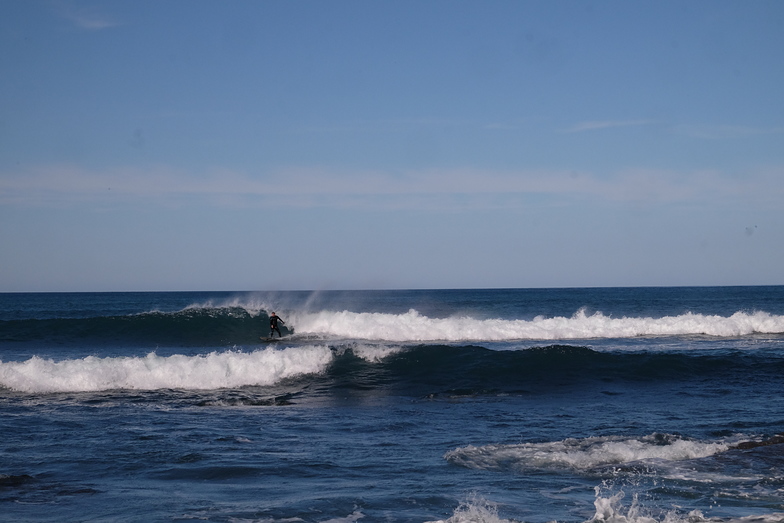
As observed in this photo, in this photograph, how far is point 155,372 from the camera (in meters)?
18.2

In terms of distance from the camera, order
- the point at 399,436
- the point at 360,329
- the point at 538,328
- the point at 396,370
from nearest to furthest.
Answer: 1. the point at 399,436
2. the point at 396,370
3. the point at 538,328
4. the point at 360,329

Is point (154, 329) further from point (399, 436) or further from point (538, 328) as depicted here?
point (399, 436)

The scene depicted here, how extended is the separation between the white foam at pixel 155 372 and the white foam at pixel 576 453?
9.70 meters

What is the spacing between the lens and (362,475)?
29.5ft

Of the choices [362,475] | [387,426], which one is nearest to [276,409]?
[387,426]

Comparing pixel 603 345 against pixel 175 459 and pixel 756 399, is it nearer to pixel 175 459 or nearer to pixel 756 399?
pixel 756 399

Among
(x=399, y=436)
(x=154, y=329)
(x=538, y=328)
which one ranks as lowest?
(x=399, y=436)

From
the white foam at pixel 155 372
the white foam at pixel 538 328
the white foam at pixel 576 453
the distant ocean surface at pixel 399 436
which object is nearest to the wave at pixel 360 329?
the white foam at pixel 538 328

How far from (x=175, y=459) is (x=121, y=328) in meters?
26.0

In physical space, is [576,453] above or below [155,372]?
below

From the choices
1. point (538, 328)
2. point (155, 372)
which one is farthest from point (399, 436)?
point (538, 328)

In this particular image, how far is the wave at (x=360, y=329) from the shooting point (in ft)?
106

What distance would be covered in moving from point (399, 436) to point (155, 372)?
9.18 m

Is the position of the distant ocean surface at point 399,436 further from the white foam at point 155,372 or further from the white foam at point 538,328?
the white foam at point 538,328
